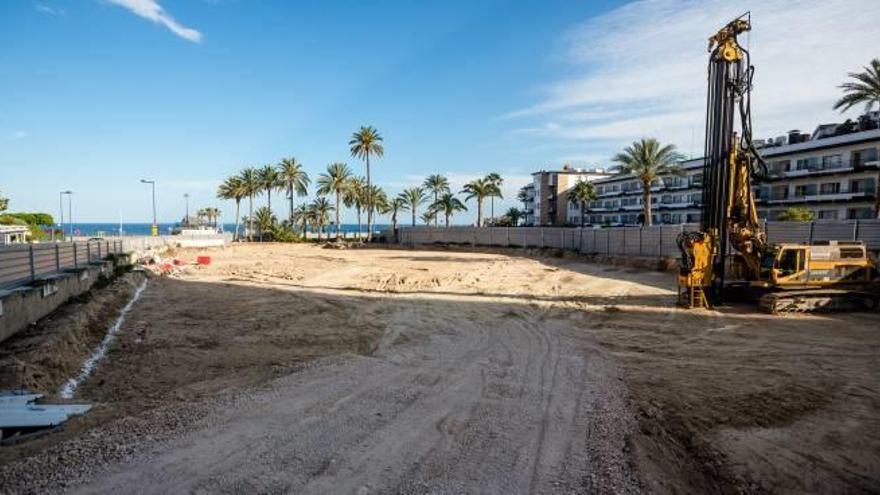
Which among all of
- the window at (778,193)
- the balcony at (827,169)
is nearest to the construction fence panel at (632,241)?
the balcony at (827,169)

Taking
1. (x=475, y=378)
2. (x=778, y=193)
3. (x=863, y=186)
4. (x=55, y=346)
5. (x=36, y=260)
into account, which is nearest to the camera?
(x=475, y=378)

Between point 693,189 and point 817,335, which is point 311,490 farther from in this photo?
point 693,189

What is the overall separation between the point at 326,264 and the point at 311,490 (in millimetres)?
34736

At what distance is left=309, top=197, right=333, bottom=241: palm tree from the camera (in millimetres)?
84125

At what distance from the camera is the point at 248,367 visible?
413 inches

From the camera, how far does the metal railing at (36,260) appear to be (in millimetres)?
11867

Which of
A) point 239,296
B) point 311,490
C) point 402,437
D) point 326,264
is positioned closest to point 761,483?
point 402,437

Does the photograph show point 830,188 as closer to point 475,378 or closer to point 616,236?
point 616,236

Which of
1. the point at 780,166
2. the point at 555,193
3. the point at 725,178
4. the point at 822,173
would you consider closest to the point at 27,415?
the point at 725,178

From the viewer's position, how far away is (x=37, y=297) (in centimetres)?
1281

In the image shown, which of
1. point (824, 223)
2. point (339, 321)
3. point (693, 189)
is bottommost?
point (339, 321)

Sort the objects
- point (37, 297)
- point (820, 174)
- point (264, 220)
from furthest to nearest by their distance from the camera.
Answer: point (264, 220) → point (820, 174) → point (37, 297)

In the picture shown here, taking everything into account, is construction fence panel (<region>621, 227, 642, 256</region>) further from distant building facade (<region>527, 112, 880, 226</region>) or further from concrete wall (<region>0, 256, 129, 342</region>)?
concrete wall (<region>0, 256, 129, 342</region>)

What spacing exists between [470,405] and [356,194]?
240 ft
